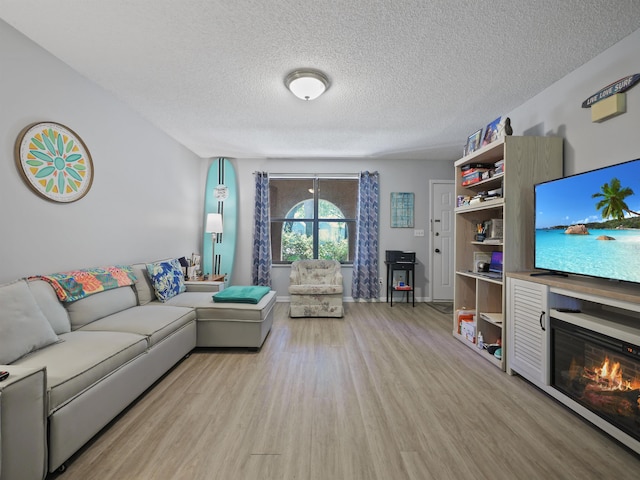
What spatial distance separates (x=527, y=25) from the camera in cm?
178

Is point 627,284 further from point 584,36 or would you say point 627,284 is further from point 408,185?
point 408,185

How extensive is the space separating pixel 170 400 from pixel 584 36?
375 centimetres

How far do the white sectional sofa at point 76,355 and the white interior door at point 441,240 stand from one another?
135 inches

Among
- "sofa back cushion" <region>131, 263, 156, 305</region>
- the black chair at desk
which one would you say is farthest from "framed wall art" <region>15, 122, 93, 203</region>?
the black chair at desk

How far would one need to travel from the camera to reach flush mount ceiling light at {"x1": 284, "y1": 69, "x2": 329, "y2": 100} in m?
2.29

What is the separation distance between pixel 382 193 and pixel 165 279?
3.61m

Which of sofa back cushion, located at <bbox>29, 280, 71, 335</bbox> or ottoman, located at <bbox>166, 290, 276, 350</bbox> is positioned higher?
sofa back cushion, located at <bbox>29, 280, 71, 335</bbox>

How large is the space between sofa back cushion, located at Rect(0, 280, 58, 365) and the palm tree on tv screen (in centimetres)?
334

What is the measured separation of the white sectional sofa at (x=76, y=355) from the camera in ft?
3.64

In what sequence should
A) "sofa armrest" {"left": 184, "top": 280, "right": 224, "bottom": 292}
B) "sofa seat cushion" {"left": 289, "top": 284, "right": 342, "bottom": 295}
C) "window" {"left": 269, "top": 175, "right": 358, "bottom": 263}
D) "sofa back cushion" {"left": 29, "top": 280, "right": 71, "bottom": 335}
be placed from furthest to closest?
"window" {"left": 269, "top": 175, "right": 358, "bottom": 263} < "sofa seat cushion" {"left": 289, "top": 284, "right": 342, "bottom": 295} < "sofa armrest" {"left": 184, "top": 280, "right": 224, "bottom": 292} < "sofa back cushion" {"left": 29, "top": 280, "right": 71, "bottom": 335}

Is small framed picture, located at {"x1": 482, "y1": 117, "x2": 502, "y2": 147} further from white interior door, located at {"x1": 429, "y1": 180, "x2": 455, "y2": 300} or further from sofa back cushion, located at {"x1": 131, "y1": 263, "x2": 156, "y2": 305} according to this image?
sofa back cushion, located at {"x1": 131, "y1": 263, "x2": 156, "y2": 305}

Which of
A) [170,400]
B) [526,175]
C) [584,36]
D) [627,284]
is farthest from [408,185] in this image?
[170,400]

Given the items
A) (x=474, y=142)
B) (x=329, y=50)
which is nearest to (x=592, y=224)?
(x=474, y=142)

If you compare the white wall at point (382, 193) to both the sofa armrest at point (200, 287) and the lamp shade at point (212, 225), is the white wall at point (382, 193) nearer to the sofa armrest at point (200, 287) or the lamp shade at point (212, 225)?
the lamp shade at point (212, 225)
